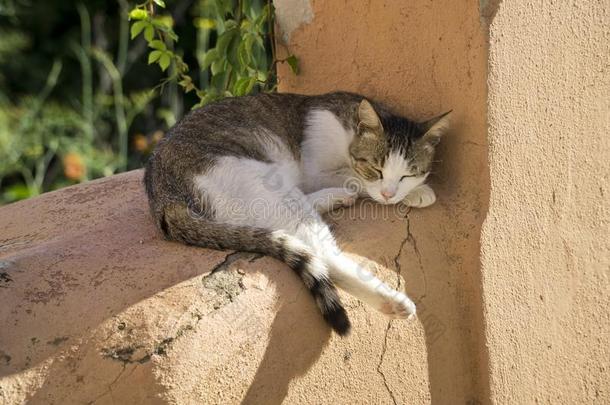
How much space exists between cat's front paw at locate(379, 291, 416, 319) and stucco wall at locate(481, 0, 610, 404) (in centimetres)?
35

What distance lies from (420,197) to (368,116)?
383 millimetres

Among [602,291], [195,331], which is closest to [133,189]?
[195,331]

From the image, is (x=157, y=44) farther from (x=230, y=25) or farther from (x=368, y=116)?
(x=368, y=116)

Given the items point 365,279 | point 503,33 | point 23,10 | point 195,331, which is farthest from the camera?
point 23,10

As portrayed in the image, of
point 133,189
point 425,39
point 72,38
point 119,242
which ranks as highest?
point 425,39

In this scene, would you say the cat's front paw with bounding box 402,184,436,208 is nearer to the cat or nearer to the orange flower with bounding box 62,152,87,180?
the cat

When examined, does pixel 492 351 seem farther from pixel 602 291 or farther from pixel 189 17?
pixel 189 17

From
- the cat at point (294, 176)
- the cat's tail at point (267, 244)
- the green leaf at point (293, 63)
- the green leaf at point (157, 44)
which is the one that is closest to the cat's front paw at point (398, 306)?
the cat at point (294, 176)

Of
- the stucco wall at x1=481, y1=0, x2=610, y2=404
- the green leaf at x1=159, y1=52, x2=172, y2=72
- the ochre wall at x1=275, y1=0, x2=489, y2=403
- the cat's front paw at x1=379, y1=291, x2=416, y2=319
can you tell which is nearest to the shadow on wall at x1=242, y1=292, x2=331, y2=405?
the cat's front paw at x1=379, y1=291, x2=416, y2=319

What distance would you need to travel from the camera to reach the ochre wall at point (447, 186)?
2.61m

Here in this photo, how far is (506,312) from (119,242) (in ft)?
4.43

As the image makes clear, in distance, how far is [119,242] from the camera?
250 cm

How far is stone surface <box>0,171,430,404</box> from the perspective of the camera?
79.7 inches

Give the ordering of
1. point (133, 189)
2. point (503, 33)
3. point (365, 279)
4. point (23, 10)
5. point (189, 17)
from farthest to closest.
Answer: point (189, 17) < point (23, 10) < point (133, 189) < point (503, 33) < point (365, 279)
